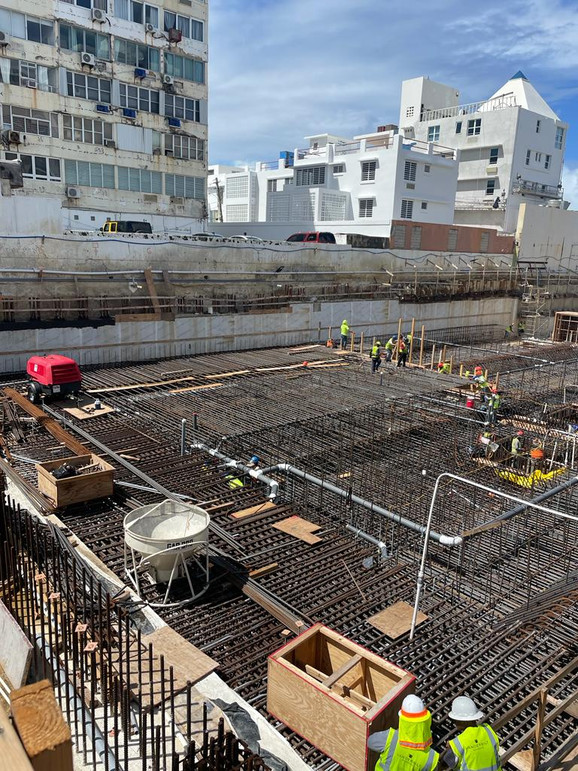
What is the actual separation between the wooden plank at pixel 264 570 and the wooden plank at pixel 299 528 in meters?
1.00

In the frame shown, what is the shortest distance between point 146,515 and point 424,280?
31.2 meters

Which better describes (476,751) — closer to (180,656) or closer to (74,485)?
(180,656)

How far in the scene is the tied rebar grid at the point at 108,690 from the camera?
4.63m

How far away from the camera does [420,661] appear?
7.08m

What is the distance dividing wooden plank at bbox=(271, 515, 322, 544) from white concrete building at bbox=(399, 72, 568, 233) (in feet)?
149

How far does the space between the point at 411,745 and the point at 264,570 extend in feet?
15.3

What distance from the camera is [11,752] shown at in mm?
2070

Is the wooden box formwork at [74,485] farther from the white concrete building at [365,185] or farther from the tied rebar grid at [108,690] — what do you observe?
the white concrete building at [365,185]

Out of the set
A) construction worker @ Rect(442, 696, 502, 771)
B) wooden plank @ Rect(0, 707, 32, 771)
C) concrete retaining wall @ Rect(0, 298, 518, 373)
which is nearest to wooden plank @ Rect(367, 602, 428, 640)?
construction worker @ Rect(442, 696, 502, 771)

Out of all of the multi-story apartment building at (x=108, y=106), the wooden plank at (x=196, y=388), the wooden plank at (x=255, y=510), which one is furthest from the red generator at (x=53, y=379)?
the multi-story apartment building at (x=108, y=106)

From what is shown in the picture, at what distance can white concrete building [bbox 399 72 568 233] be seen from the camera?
50.0 meters

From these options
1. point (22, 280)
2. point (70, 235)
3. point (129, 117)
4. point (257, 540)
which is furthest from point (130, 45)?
point (257, 540)

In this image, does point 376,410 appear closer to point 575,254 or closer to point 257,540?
point 257,540

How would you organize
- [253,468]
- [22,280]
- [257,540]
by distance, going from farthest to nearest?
[22,280] < [253,468] < [257,540]
